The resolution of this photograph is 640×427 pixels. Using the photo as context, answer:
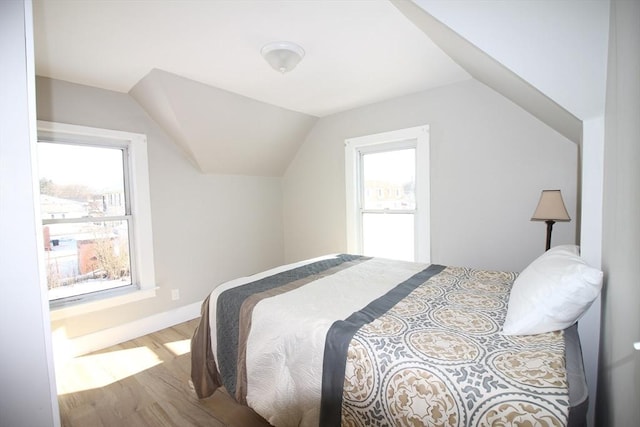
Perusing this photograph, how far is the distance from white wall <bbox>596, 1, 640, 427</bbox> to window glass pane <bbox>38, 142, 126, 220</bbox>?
349 centimetres

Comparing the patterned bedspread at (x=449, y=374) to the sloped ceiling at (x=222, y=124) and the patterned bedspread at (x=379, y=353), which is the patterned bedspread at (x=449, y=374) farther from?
the sloped ceiling at (x=222, y=124)

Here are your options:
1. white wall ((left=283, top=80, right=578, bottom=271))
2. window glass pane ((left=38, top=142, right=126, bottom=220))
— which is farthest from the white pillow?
window glass pane ((left=38, top=142, right=126, bottom=220))

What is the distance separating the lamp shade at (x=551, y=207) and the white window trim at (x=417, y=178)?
101cm

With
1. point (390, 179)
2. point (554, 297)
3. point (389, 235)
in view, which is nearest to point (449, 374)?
point (554, 297)

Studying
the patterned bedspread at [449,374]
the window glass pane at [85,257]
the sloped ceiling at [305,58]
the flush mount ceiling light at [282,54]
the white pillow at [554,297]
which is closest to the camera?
the patterned bedspread at [449,374]

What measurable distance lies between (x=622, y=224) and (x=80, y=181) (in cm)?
358

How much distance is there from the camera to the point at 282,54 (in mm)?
1954

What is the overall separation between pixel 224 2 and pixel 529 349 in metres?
2.14

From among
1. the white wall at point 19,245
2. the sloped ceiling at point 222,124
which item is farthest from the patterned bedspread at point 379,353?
the sloped ceiling at point 222,124

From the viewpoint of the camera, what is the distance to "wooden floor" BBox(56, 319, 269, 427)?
5.78 ft

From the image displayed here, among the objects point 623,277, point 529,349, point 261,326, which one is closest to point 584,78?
point 623,277

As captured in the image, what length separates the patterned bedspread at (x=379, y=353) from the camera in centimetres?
94

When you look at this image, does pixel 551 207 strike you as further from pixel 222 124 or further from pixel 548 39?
pixel 222 124

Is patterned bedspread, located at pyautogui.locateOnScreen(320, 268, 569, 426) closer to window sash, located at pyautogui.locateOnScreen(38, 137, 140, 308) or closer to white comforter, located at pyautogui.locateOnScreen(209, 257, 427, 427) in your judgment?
white comforter, located at pyautogui.locateOnScreen(209, 257, 427, 427)
